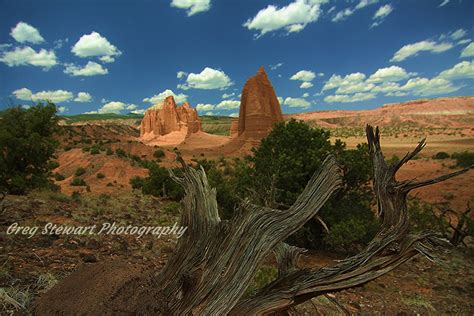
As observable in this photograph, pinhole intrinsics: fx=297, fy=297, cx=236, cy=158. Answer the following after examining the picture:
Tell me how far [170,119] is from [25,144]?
72.2m

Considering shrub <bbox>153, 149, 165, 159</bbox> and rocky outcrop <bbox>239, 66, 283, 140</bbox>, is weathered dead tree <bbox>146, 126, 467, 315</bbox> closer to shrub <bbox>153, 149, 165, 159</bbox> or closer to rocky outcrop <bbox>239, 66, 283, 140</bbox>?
shrub <bbox>153, 149, 165, 159</bbox>

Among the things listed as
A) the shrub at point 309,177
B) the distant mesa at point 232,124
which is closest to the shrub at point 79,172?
the distant mesa at point 232,124

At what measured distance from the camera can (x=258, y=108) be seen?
47.7 meters

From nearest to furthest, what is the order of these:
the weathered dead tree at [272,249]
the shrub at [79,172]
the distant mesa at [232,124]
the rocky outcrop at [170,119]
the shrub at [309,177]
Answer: the weathered dead tree at [272,249], the shrub at [309,177], the shrub at [79,172], the distant mesa at [232,124], the rocky outcrop at [170,119]

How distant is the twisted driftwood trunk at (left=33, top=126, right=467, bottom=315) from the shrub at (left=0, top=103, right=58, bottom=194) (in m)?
13.5

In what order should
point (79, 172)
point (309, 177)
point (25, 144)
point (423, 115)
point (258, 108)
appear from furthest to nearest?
point (423, 115) → point (258, 108) → point (79, 172) → point (25, 144) → point (309, 177)

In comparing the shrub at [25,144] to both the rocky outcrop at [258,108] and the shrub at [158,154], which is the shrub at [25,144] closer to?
the shrub at [158,154]

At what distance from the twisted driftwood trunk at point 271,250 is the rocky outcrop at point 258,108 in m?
44.2

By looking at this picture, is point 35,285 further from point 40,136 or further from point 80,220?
point 40,136

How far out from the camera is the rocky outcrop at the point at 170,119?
82.2 m

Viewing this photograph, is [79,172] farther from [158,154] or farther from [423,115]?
[423,115]

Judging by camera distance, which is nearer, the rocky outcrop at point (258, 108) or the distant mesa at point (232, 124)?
the rocky outcrop at point (258, 108)

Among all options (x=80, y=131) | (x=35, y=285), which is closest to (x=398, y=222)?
(x=35, y=285)

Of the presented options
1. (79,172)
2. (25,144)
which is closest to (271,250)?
(25,144)
